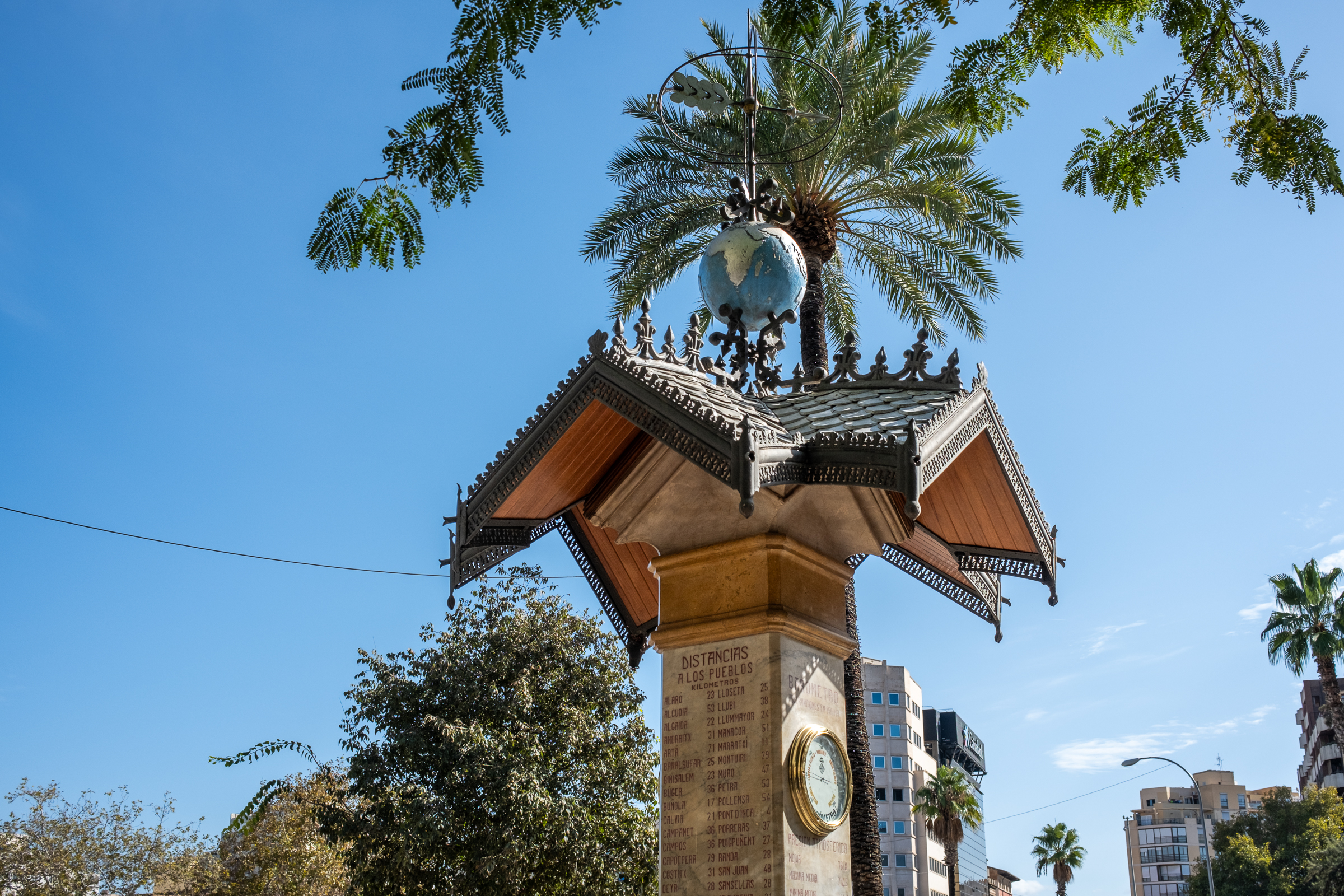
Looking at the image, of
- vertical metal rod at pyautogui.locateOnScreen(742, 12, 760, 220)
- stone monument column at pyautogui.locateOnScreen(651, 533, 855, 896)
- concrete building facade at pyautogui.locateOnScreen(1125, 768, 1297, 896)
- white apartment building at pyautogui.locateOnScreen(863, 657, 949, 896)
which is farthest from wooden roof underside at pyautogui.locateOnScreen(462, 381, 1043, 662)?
concrete building facade at pyautogui.locateOnScreen(1125, 768, 1297, 896)

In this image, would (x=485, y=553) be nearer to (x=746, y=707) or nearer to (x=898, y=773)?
(x=746, y=707)

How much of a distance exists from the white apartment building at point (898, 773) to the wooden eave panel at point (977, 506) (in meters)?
93.9

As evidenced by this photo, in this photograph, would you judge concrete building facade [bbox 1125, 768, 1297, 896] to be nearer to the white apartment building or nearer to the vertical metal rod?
the white apartment building

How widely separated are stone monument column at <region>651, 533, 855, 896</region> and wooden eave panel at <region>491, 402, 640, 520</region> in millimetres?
914

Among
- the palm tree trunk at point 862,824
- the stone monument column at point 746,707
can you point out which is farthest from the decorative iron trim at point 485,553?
the palm tree trunk at point 862,824

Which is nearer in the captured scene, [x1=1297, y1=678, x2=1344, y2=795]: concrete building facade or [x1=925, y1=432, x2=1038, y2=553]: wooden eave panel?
[x1=925, y1=432, x2=1038, y2=553]: wooden eave panel

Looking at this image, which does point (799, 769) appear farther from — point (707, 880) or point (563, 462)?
point (563, 462)

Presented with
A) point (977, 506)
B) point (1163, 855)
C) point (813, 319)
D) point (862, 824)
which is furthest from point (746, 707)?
point (1163, 855)

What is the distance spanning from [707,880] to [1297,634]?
45464 mm

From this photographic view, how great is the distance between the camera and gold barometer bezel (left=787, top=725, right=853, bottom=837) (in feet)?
21.2

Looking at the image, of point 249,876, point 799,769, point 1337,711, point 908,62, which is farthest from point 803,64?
point 1337,711

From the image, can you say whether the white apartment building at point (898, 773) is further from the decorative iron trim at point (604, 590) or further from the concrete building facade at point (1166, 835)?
the decorative iron trim at point (604, 590)

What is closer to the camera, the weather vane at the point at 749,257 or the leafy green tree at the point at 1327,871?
the weather vane at the point at 749,257

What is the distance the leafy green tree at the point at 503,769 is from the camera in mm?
21484
